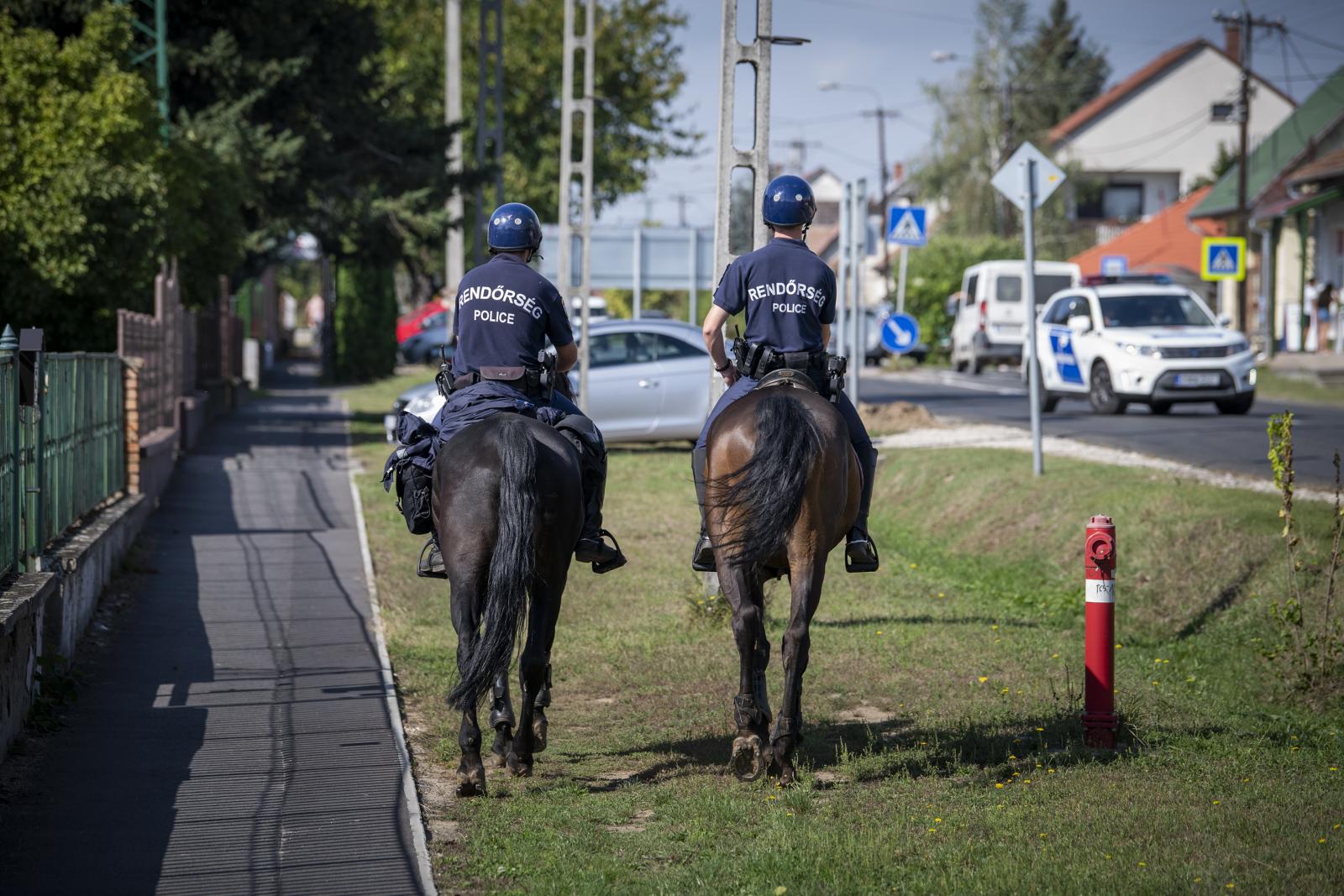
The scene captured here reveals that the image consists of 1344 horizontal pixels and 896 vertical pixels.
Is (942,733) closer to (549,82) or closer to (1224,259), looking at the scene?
(1224,259)

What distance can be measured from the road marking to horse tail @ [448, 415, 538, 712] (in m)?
0.46

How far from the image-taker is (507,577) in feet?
21.8

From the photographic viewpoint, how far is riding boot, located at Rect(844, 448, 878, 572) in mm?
7680

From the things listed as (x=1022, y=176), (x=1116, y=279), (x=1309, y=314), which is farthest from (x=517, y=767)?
(x=1309, y=314)

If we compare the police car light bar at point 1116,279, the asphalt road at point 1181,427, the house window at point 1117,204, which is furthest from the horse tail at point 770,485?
the house window at point 1117,204

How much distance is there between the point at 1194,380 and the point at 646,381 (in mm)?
7976

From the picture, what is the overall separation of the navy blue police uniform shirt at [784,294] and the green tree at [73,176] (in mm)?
14038

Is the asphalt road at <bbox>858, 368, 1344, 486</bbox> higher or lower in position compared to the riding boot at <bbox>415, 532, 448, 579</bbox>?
higher

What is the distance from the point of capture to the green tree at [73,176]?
1959 centimetres

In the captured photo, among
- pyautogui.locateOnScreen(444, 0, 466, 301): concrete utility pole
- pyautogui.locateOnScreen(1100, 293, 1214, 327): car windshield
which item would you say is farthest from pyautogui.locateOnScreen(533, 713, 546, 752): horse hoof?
pyautogui.locateOnScreen(444, 0, 466, 301): concrete utility pole

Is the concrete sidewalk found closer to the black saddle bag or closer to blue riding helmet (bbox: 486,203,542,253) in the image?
the black saddle bag

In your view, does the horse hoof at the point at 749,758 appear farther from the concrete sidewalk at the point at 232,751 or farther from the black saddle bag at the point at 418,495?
the black saddle bag at the point at 418,495

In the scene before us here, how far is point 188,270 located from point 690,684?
18867 mm

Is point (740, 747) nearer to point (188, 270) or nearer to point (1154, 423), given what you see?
point (1154, 423)
